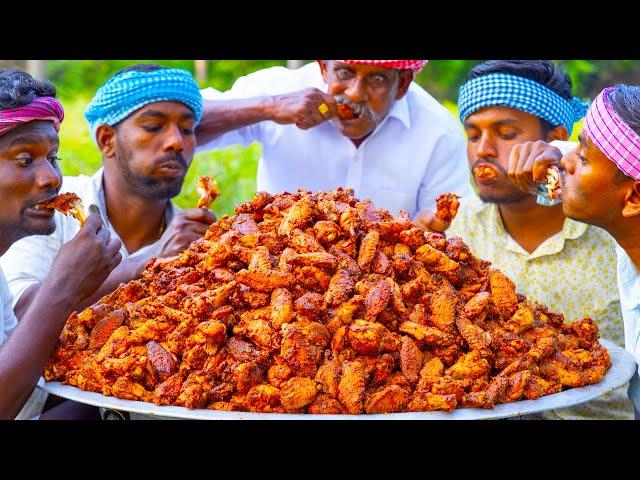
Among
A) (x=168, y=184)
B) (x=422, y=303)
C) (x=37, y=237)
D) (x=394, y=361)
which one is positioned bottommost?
(x=394, y=361)

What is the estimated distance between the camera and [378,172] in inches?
169

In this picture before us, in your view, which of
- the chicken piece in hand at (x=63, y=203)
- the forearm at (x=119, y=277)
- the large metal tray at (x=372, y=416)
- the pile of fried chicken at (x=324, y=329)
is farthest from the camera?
the forearm at (x=119, y=277)

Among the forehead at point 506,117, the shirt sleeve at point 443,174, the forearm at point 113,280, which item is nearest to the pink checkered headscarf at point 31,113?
the forearm at point 113,280

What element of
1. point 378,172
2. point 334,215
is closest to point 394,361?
point 334,215

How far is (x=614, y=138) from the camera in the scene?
2.44 metres

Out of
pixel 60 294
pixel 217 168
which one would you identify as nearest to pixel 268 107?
pixel 60 294

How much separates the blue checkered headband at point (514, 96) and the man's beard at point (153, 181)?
49.1 inches

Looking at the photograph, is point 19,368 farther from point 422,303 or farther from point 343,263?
point 422,303

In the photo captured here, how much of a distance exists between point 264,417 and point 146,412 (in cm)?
29

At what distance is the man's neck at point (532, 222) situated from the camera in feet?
11.5

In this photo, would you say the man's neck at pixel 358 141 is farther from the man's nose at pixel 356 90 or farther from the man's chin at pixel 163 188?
the man's chin at pixel 163 188

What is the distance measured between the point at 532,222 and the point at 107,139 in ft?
6.14

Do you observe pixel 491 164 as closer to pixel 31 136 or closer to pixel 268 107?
pixel 268 107

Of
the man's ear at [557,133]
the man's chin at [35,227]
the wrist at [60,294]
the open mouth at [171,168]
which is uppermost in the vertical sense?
the man's ear at [557,133]
